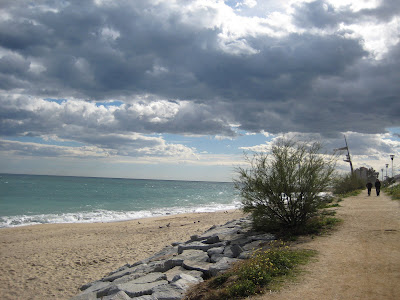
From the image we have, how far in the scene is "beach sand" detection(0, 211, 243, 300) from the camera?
9.83 meters

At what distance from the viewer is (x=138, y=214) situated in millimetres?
28109

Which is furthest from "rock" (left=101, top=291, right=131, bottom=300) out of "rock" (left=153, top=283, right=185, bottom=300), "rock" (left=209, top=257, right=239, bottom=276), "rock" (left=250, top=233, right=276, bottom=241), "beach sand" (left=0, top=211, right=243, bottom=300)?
"rock" (left=250, top=233, right=276, bottom=241)

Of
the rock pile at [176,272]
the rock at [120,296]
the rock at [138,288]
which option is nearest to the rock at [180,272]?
the rock pile at [176,272]

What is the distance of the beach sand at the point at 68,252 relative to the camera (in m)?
9.83

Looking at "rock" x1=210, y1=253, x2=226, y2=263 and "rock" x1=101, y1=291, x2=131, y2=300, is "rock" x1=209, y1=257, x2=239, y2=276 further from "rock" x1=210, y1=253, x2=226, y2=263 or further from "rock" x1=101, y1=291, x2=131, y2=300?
"rock" x1=101, y1=291, x2=131, y2=300

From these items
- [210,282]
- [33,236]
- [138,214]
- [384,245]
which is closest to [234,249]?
[210,282]

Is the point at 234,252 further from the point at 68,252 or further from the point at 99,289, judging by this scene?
the point at 68,252

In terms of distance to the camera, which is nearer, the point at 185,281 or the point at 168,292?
the point at 168,292

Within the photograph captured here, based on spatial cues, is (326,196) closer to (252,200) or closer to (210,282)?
(252,200)

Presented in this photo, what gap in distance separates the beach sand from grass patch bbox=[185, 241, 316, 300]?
17.2 ft

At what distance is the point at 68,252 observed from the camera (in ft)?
44.3

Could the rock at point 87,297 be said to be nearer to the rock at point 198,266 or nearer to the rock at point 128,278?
the rock at point 128,278

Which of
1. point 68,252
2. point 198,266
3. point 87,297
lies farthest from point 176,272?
point 68,252

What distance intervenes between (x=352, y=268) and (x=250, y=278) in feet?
7.78
